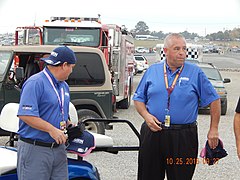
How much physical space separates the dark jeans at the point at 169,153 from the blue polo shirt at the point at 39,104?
1.16m

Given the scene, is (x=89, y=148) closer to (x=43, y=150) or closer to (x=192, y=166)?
(x=43, y=150)

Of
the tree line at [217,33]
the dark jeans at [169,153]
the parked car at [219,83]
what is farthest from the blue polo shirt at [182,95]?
the tree line at [217,33]

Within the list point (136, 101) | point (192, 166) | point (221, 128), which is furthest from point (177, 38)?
point (221, 128)

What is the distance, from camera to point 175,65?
182 inches

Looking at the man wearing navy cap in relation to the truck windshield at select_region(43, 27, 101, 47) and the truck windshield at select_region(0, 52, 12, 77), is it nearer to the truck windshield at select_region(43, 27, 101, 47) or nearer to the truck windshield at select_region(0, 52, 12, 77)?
the truck windshield at select_region(0, 52, 12, 77)

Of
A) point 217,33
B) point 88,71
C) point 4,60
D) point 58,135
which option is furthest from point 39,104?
point 217,33

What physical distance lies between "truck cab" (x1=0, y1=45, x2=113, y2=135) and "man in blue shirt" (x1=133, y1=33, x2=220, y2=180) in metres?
4.30

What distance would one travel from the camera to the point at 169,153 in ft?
15.1

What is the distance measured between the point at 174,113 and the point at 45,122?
1370mm

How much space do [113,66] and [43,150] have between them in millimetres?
10006

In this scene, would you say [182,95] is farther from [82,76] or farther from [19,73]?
[82,76]

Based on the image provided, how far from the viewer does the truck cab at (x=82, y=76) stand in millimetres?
8680

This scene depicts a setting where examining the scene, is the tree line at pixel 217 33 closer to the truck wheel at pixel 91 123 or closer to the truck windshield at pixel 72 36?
the truck windshield at pixel 72 36

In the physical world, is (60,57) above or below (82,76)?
above
